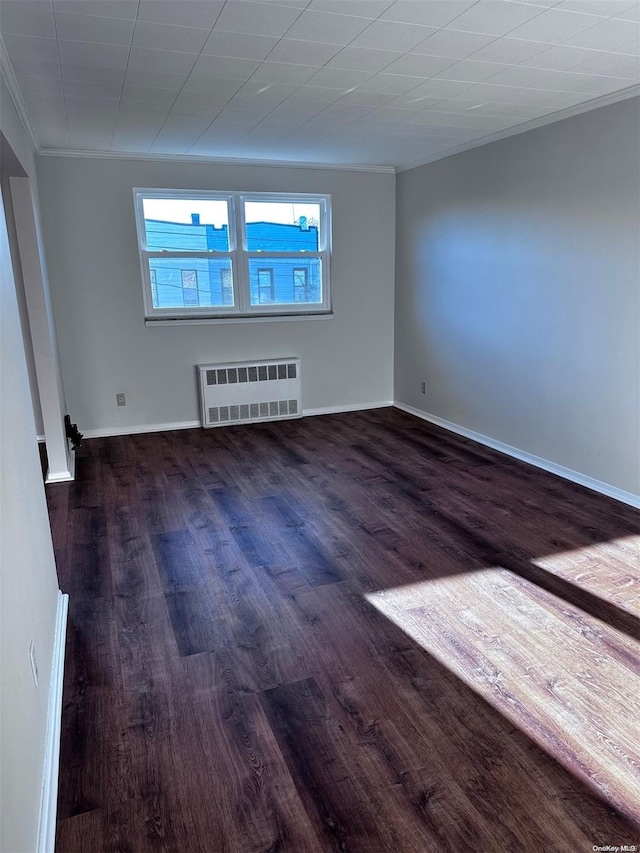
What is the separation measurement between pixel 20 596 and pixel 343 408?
15.2 ft

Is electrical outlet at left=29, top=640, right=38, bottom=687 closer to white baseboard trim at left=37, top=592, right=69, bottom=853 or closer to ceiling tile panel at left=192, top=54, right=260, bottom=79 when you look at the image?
white baseboard trim at left=37, top=592, right=69, bottom=853

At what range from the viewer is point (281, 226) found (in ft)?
17.7

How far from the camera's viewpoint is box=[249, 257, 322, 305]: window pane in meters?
5.39

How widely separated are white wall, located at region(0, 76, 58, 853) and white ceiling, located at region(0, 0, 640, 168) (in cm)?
108

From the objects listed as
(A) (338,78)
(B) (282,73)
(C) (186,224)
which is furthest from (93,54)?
(C) (186,224)

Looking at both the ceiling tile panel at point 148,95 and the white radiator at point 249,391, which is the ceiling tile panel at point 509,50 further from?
the white radiator at point 249,391

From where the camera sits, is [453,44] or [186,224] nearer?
[453,44]

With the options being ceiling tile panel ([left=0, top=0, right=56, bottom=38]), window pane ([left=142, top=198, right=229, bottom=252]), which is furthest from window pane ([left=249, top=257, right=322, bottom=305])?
ceiling tile panel ([left=0, top=0, right=56, bottom=38])

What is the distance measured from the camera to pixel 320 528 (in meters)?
3.28

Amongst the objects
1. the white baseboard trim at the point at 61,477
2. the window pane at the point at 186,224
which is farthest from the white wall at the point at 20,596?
the window pane at the point at 186,224

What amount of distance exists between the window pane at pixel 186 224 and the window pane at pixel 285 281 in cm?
38

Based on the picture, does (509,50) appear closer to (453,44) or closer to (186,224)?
(453,44)

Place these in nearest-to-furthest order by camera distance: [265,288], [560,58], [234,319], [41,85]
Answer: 1. [560,58]
2. [41,85]
3. [234,319]
4. [265,288]

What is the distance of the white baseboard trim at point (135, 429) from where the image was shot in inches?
202
